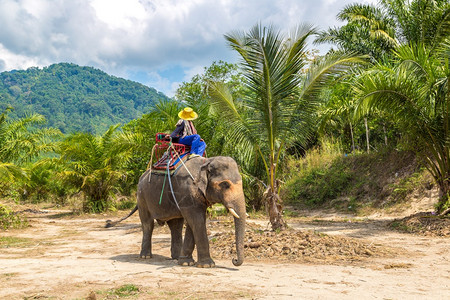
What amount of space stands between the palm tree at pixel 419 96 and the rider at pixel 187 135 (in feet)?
16.3

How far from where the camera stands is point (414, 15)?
18422 mm

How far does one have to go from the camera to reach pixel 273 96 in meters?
9.48

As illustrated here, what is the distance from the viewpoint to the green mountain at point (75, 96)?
374 ft

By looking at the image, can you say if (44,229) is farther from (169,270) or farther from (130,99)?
(130,99)

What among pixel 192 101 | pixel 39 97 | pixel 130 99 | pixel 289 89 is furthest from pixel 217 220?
pixel 130 99

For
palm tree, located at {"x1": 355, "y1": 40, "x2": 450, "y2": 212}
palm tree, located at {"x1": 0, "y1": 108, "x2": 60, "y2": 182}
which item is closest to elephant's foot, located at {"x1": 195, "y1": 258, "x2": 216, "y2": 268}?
palm tree, located at {"x1": 355, "y1": 40, "x2": 450, "y2": 212}

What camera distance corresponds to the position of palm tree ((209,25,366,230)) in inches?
366

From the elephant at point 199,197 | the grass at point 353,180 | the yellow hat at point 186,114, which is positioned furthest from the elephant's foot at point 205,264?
the grass at point 353,180

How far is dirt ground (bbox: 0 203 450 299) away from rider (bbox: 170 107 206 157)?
2044 mm

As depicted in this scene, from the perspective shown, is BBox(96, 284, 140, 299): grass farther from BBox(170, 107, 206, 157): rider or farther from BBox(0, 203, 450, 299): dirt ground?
BBox(170, 107, 206, 157): rider

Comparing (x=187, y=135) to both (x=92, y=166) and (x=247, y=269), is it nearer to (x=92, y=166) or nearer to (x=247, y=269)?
(x=247, y=269)

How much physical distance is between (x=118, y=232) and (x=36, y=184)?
1576 cm

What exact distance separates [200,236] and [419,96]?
7.36 meters

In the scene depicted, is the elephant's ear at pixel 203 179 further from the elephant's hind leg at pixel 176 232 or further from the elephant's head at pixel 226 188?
the elephant's hind leg at pixel 176 232
